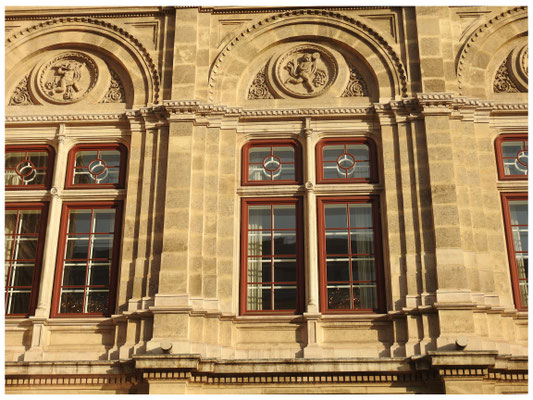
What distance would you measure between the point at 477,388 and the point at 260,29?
8466mm

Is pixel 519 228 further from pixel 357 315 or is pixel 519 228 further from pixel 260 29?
pixel 260 29

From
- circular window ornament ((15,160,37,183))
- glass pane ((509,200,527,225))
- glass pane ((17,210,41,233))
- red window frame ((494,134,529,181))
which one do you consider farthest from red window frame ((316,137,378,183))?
circular window ornament ((15,160,37,183))

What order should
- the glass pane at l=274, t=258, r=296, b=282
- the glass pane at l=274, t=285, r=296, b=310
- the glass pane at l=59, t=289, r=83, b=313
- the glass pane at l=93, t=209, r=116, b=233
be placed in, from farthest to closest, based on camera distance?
the glass pane at l=93, t=209, r=116, b=233 < the glass pane at l=274, t=258, r=296, b=282 < the glass pane at l=59, t=289, r=83, b=313 < the glass pane at l=274, t=285, r=296, b=310

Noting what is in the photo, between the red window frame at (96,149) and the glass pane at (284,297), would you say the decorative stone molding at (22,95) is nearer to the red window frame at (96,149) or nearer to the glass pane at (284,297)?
the red window frame at (96,149)

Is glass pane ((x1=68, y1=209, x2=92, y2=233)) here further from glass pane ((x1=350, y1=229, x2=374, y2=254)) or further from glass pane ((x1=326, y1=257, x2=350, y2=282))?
glass pane ((x1=350, y1=229, x2=374, y2=254))

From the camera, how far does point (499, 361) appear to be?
12.2m

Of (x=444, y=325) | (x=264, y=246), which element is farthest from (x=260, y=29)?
(x=444, y=325)

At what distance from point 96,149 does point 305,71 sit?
15.2ft

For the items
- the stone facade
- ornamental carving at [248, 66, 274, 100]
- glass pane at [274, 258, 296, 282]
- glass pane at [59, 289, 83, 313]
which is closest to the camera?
the stone facade

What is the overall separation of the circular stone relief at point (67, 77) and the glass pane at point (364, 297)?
7.00 metres

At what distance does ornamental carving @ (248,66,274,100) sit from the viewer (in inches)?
601

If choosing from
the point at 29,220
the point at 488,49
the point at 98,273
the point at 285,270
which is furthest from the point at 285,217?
the point at 488,49

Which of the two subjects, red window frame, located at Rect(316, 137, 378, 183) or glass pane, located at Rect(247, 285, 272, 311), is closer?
glass pane, located at Rect(247, 285, 272, 311)

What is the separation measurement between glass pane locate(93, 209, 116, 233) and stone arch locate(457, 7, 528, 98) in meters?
7.46
